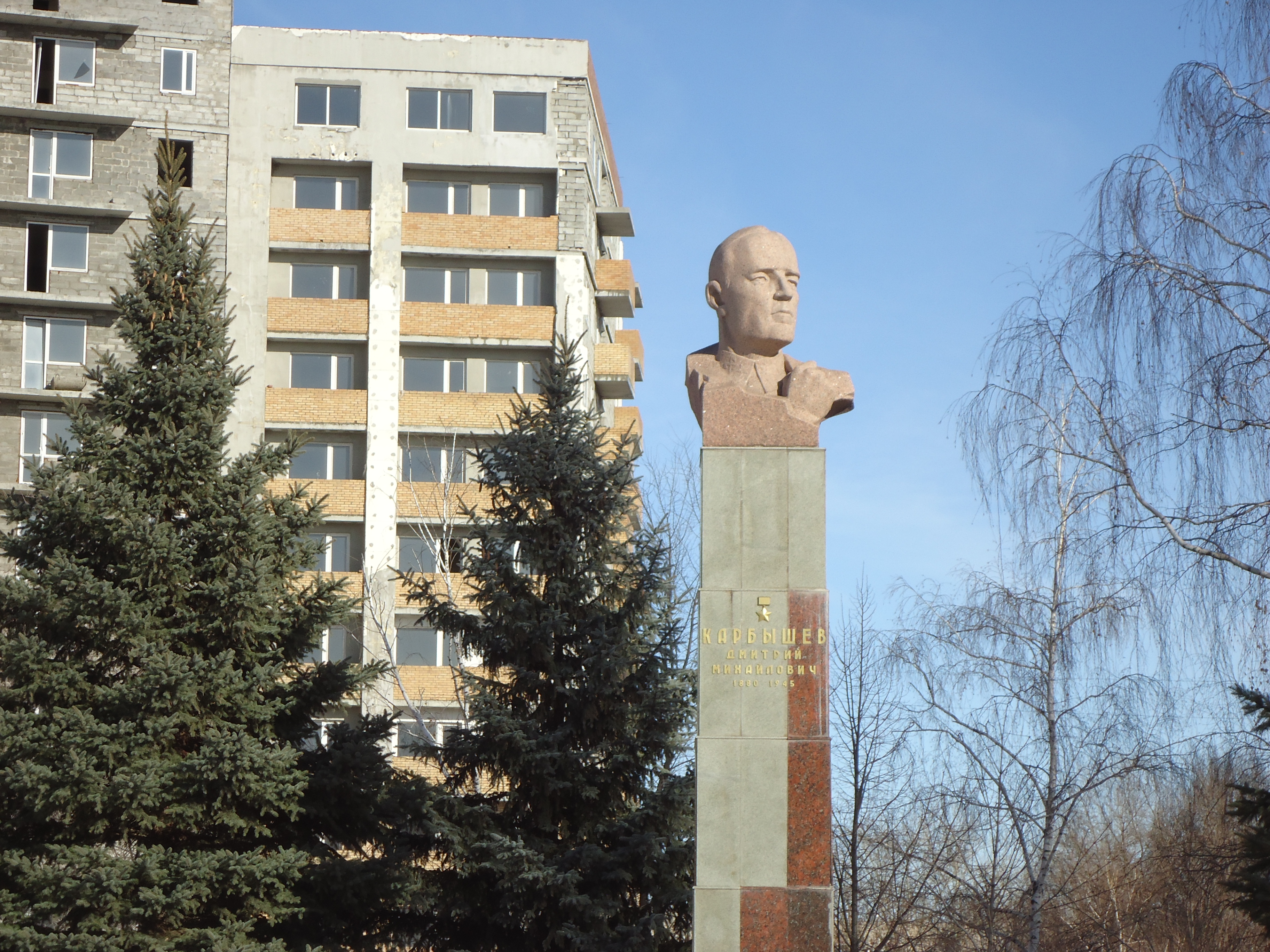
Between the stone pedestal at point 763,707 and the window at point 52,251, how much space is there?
3050 centimetres

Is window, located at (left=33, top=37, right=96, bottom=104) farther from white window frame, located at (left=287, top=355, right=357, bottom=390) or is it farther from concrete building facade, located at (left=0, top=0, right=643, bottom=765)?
white window frame, located at (left=287, top=355, right=357, bottom=390)

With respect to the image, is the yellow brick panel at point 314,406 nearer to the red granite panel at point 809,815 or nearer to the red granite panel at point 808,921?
the red granite panel at point 809,815

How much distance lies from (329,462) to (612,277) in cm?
934

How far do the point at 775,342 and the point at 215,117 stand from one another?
3094 cm

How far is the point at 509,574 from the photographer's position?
15.5m

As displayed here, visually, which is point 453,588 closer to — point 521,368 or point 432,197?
point 521,368

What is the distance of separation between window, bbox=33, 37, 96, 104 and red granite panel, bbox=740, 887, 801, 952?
3386 cm

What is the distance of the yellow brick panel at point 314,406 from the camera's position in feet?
128

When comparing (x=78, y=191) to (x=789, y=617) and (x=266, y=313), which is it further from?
(x=789, y=617)

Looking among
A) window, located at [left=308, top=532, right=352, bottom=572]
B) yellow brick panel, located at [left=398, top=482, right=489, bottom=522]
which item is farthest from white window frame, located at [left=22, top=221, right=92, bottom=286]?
yellow brick panel, located at [left=398, top=482, right=489, bottom=522]

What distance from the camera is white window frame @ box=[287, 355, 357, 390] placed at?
131ft

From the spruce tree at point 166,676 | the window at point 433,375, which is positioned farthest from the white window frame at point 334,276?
the spruce tree at point 166,676

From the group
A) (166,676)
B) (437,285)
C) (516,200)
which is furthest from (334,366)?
(166,676)

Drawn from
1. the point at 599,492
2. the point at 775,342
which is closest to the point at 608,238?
the point at 599,492
